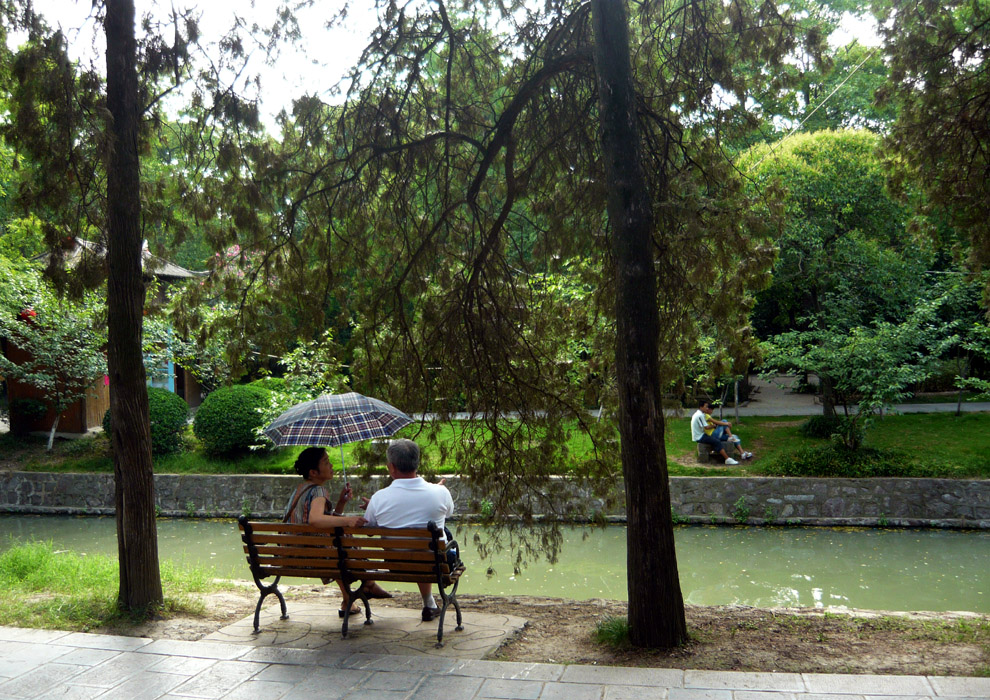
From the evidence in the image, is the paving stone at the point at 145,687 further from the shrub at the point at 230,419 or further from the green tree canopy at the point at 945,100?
the shrub at the point at 230,419

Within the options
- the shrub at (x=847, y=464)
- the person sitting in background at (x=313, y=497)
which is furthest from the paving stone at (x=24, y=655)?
the shrub at (x=847, y=464)

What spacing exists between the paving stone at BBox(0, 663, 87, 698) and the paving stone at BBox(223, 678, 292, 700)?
1.09 m

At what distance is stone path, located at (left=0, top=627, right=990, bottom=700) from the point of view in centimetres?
465

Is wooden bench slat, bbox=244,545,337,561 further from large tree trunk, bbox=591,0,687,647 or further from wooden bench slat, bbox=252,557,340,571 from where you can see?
large tree trunk, bbox=591,0,687,647

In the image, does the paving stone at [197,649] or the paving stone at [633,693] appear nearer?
the paving stone at [633,693]

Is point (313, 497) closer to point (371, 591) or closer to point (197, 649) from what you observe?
point (371, 591)

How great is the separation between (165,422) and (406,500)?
1397cm

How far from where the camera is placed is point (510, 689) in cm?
479

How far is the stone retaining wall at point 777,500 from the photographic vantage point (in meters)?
13.9

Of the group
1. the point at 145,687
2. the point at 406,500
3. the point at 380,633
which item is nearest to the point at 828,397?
the point at 406,500

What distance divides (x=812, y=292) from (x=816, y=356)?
8.86 ft

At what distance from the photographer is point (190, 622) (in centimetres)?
657

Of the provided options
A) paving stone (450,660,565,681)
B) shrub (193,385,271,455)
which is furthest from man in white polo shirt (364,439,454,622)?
shrub (193,385,271,455)

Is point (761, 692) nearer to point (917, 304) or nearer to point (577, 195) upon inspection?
point (577, 195)
